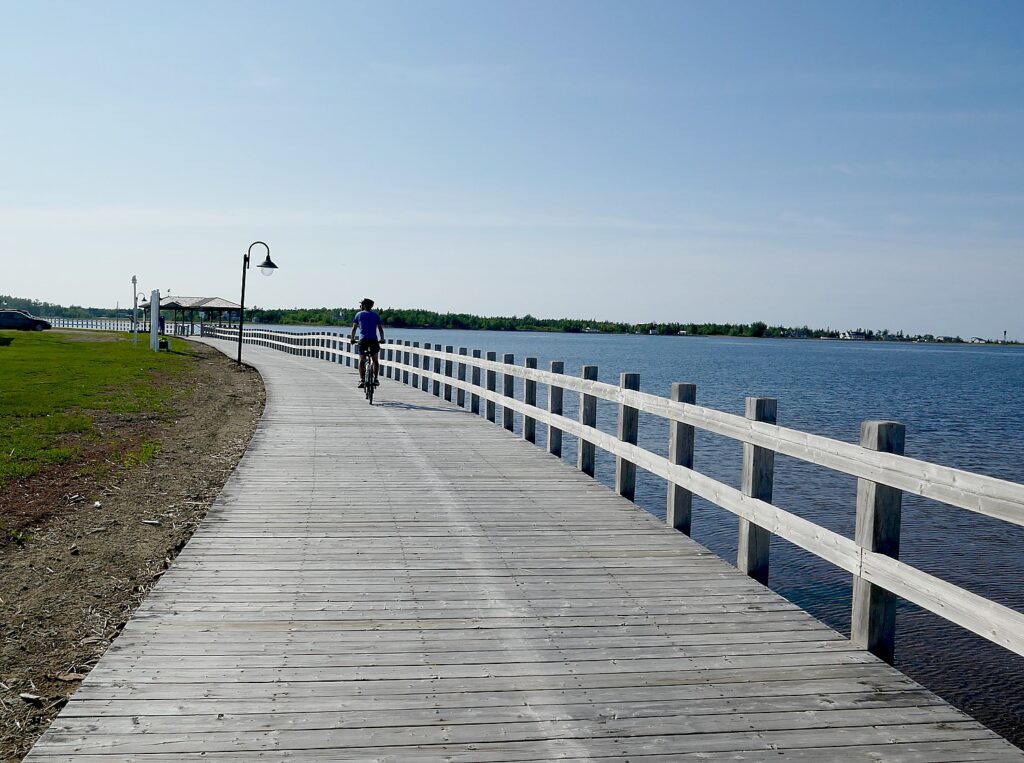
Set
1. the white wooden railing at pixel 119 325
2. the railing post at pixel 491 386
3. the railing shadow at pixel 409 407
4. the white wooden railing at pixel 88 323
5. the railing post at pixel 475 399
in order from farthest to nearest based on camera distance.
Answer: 1. the white wooden railing at pixel 88 323
2. the white wooden railing at pixel 119 325
3. the railing post at pixel 475 399
4. the railing shadow at pixel 409 407
5. the railing post at pixel 491 386

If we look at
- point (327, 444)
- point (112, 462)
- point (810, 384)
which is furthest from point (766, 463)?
point (810, 384)

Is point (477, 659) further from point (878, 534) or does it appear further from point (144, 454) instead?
point (144, 454)

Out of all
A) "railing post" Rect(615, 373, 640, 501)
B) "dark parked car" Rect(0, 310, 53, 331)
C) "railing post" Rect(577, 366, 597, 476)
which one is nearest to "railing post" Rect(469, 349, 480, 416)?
"railing post" Rect(577, 366, 597, 476)

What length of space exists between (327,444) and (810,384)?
49184 millimetres

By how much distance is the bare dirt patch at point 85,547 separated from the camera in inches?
188

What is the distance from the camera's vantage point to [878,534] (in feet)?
15.6

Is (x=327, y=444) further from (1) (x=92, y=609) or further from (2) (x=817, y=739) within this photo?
(2) (x=817, y=739)

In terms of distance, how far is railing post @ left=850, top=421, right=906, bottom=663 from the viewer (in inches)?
186

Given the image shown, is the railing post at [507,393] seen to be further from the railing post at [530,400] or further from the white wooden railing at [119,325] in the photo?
the white wooden railing at [119,325]

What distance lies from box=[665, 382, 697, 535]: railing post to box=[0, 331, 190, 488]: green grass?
7221 mm

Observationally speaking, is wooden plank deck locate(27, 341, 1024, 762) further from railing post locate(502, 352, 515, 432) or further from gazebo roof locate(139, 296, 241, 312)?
gazebo roof locate(139, 296, 241, 312)

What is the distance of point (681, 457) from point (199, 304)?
66.7 metres

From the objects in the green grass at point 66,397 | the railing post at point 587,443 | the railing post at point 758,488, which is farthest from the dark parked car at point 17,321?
the railing post at point 758,488

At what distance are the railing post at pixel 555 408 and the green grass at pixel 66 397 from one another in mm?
5317
